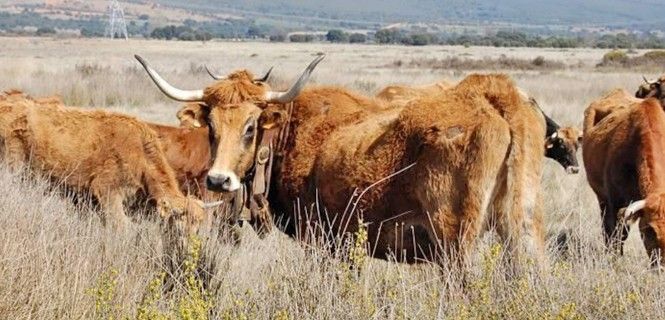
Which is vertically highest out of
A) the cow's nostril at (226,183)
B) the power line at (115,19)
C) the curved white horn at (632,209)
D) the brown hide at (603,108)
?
the cow's nostril at (226,183)

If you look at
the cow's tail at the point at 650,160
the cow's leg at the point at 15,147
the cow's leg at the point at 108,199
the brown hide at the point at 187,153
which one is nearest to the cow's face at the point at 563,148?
the cow's tail at the point at 650,160

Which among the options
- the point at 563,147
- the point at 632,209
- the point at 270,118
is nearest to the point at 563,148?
the point at 563,147

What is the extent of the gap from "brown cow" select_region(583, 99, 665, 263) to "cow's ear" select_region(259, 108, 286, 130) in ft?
8.37

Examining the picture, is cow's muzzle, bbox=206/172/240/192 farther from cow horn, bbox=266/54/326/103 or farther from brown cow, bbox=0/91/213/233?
brown cow, bbox=0/91/213/233

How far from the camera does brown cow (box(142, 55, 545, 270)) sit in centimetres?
585

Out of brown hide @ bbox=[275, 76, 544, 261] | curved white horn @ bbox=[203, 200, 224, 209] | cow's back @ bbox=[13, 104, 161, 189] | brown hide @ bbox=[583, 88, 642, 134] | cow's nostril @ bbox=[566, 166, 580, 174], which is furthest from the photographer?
cow's nostril @ bbox=[566, 166, 580, 174]

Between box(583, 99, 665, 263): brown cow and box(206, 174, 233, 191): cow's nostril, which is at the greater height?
box(206, 174, 233, 191): cow's nostril

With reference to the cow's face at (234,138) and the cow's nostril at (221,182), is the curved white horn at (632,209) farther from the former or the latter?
the cow's nostril at (221,182)

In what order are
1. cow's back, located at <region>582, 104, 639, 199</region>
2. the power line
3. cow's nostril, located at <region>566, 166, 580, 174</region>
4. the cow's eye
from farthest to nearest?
the power line → cow's nostril, located at <region>566, 166, 580, 174</region> → cow's back, located at <region>582, 104, 639, 199</region> → the cow's eye

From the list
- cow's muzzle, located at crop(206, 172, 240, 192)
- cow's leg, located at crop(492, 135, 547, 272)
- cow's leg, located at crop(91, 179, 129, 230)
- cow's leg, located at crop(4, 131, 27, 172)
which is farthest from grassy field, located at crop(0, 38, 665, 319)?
cow's leg, located at crop(4, 131, 27, 172)

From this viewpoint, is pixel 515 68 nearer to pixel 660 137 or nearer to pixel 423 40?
pixel 660 137

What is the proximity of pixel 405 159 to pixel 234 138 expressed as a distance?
1.29m

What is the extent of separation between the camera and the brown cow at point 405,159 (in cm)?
585

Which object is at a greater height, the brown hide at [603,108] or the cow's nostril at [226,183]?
the cow's nostril at [226,183]
